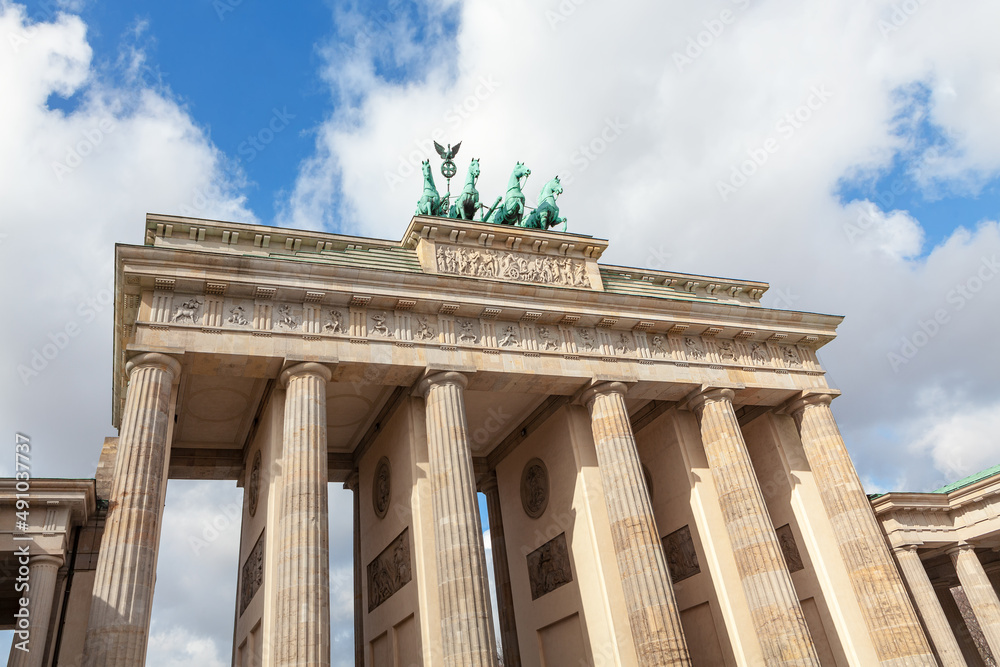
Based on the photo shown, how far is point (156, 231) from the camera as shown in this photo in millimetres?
20281

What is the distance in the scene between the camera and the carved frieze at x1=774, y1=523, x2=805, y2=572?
2334 centimetres

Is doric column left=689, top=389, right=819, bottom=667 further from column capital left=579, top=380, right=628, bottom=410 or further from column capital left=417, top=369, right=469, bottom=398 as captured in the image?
column capital left=417, top=369, right=469, bottom=398

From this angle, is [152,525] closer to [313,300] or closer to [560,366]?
[313,300]

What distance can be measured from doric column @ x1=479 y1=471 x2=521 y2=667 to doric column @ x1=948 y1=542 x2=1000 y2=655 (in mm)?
16271

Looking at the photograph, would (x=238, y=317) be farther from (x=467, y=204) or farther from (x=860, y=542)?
(x=860, y=542)

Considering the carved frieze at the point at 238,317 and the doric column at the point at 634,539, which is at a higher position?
the carved frieze at the point at 238,317

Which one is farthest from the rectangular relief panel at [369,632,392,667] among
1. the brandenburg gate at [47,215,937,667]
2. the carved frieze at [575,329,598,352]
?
the carved frieze at [575,329,598,352]

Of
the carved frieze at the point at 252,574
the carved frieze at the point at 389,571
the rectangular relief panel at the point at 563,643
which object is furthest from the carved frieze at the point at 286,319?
the rectangular relief panel at the point at 563,643

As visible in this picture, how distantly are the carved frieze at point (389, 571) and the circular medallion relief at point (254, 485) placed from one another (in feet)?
13.5

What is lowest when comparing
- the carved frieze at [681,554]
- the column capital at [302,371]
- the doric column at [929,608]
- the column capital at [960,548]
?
the doric column at [929,608]

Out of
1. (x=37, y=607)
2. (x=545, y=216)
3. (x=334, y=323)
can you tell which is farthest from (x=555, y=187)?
(x=37, y=607)

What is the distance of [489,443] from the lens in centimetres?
2728

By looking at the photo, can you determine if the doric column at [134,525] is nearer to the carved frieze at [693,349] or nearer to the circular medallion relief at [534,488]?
the circular medallion relief at [534,488]

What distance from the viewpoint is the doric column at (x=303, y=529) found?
1525cm
